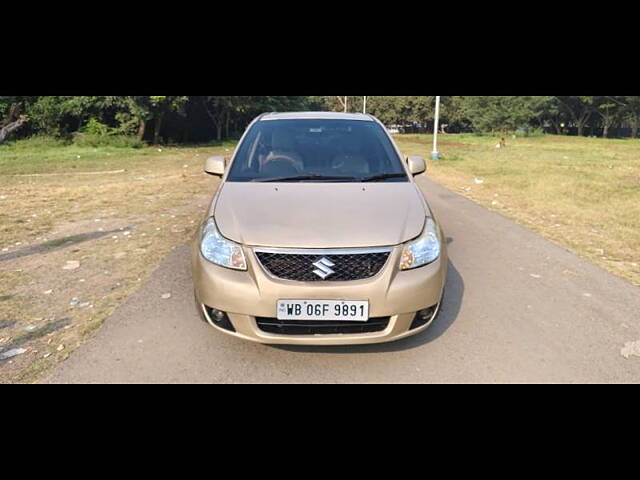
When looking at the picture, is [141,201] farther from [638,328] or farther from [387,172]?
[638,328]

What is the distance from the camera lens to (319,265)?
102 inches

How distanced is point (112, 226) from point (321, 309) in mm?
4967

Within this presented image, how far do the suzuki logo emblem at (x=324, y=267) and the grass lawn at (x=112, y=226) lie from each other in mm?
1864

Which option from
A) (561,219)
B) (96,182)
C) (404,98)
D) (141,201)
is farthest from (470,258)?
(404,98)

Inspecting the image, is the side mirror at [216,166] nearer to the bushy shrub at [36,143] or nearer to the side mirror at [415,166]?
the side mirror at [415,166]

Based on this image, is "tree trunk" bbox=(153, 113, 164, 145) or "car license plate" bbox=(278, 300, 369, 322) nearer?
"car license plate" bbox=(278, 300, 369, 322)

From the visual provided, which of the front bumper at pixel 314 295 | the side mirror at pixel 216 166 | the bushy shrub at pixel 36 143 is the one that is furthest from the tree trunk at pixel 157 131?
the front bumper at pixel 314 295

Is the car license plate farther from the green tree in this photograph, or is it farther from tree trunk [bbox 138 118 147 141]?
the green tree

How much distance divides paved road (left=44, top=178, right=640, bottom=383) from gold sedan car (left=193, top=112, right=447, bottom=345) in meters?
0.28

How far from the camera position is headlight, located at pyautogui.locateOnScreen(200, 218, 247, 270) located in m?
2.70

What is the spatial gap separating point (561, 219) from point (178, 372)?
673 cm

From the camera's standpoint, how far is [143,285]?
13.3 feet

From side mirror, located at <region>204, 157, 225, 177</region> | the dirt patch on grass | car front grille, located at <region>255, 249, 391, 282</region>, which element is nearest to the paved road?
the dirt patch on grass

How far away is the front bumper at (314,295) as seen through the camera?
2545 millimetres
